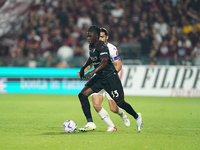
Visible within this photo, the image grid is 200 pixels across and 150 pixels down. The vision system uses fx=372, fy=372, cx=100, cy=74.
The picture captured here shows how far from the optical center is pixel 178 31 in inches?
759

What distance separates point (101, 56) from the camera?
274 inches

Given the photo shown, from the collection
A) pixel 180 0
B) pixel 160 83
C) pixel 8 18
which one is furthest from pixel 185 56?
pixel 8 18

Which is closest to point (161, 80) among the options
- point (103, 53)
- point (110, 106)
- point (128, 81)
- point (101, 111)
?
point (128, 81)

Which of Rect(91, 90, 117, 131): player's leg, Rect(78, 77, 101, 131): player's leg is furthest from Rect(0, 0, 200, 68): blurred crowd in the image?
Rect(78, 77, 101, 131): player's leg

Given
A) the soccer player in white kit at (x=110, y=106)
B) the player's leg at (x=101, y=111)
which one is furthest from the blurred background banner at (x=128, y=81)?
the player's leg at (x=101, y=111)

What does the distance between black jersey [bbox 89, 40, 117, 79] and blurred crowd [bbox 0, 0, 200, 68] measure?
362 inches

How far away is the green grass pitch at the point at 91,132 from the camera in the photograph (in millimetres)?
5902

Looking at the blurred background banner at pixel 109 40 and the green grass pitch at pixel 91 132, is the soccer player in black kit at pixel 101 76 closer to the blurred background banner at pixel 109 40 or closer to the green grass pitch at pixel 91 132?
the green grass pitch at pixel 91 132

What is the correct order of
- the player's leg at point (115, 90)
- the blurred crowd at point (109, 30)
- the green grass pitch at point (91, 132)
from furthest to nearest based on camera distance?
the blurred crowd at point (109, 30)
the player's leg at point (115, 90)
the green grass pitch at point (91, 132)

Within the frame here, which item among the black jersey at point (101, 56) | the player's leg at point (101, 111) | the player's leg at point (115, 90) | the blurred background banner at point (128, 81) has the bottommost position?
the blurred background banner at point (128, 81)

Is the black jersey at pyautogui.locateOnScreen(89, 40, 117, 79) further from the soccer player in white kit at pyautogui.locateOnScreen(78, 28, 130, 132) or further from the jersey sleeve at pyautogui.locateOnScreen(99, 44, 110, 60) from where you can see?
the soccer player in white kit at pyautogui.locateOnScreen(78, 28, 130, 132)

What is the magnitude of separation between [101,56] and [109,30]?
12060 millimetres

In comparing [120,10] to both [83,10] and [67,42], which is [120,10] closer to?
[83,10]

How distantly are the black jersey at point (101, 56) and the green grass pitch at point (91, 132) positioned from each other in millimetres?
1157
